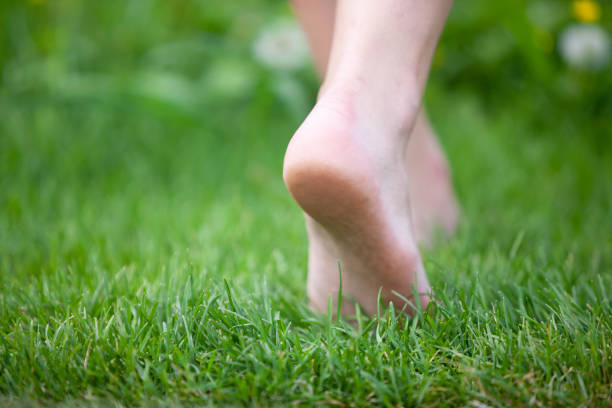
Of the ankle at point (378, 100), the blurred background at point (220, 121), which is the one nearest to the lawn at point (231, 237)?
the blurred background at point (220, 121)

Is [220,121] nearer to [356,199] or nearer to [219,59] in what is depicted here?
[219,59]

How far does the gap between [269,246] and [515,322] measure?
59 centimetres

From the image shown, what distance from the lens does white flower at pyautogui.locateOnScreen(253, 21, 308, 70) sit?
228cm

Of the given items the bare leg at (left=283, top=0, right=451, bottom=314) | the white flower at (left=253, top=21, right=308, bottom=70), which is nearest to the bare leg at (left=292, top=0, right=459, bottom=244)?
the bare leg at (left=283, top=0, right=451, bottom=314)

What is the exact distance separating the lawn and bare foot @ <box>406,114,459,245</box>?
0.07 m

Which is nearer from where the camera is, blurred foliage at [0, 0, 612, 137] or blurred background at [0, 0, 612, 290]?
blurred background at [0, 0, 612, 290]

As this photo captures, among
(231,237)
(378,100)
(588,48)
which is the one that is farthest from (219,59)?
(378,100)

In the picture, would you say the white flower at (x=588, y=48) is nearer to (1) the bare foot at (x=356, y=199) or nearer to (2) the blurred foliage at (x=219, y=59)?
(2) the blurred foliage at (x=219, y=59)

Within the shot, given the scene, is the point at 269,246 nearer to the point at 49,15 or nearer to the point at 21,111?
the point at 21,111

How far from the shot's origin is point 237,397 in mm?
666

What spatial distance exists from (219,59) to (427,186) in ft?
4.88

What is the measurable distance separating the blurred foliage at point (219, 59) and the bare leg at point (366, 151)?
1.26 m

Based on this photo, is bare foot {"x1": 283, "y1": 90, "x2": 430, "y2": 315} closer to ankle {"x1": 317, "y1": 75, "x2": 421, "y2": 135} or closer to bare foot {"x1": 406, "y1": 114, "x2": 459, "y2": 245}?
ankle {"x1": 317, "y1": 75, "x2": 421, "y2": 135}

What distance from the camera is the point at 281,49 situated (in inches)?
90.7
